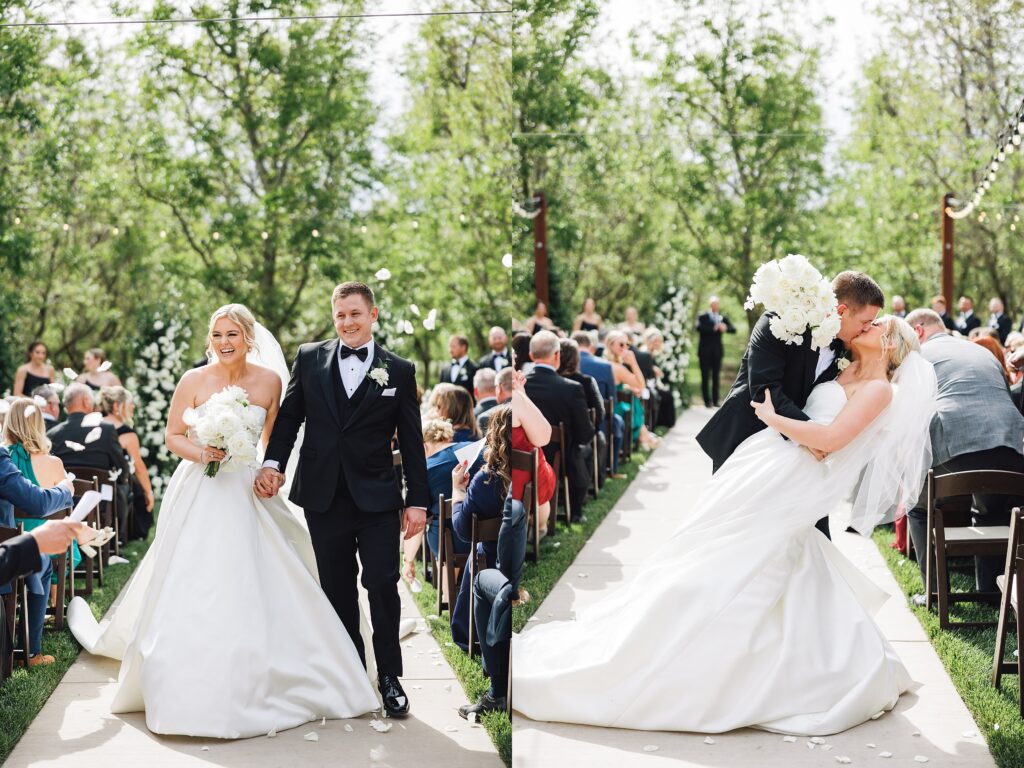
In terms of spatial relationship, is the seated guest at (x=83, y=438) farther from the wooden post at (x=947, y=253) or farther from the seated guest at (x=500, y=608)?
the wooden post at (x=947, y=253)

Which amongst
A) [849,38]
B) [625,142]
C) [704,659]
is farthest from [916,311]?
[704,659]

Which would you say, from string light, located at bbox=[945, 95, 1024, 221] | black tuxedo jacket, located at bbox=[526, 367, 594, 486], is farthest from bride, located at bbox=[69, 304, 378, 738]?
string light, located at bbox=[945, 95, 1024, 221]

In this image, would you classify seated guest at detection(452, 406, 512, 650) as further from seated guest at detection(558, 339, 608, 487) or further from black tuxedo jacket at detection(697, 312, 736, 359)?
seated guest at detection(558, 339, 608, 487)

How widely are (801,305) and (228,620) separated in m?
2.74

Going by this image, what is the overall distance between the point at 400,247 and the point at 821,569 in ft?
8.88

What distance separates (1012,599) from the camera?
464cm

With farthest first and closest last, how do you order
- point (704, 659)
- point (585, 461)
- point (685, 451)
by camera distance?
point (585, 461) < point (685, 451) < point (704, 659)

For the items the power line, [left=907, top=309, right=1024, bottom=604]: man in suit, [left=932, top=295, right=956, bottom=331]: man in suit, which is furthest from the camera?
[left=932, top=295, right=956, bottom=331]: man in suit

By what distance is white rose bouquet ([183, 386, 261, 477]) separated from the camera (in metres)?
4.30

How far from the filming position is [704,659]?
13.6ft

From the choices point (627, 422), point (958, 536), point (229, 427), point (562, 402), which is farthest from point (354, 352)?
point (958, 536)

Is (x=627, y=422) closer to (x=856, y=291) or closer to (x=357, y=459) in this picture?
(x=856, y=291)

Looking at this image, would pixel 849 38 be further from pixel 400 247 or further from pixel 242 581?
pixel 242 581

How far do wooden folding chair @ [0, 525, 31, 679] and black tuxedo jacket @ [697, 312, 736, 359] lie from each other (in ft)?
10.7
